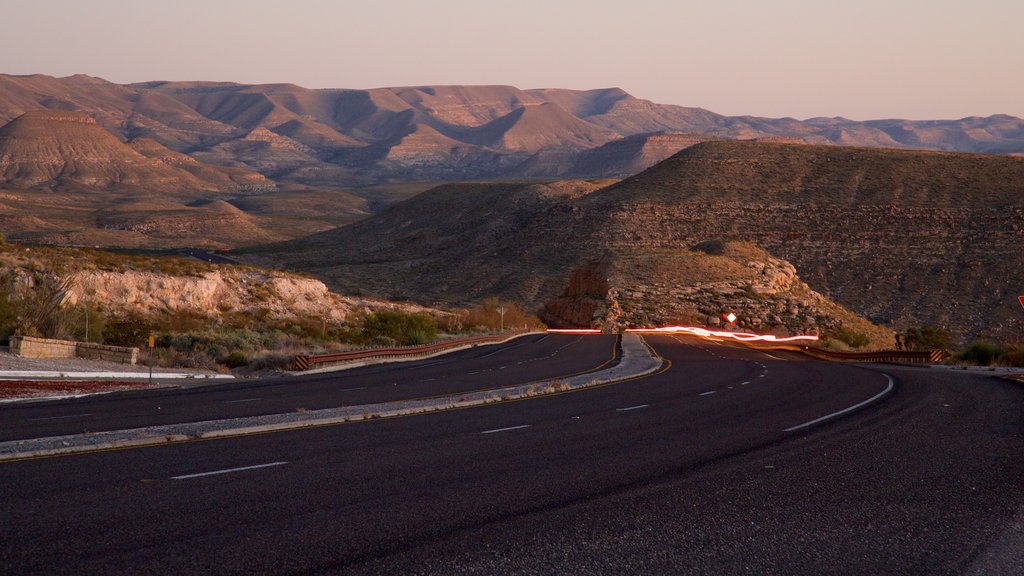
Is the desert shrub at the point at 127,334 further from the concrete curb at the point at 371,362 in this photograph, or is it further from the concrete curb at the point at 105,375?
the concrete curb at the point at 105,375

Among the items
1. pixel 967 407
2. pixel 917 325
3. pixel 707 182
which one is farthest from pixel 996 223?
pixel 967 407

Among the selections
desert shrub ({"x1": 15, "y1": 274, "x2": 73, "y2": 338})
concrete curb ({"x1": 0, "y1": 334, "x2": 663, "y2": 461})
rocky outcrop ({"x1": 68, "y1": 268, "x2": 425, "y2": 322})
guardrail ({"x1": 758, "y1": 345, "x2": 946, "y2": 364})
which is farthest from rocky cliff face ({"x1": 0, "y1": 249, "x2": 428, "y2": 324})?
guardrail ({"x1": 758, "y1": 345, "x2": 946, "y2": 364})

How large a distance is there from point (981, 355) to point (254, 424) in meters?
32.0

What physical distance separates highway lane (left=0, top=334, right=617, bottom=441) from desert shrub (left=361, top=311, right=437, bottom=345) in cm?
848

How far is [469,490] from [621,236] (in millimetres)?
85636

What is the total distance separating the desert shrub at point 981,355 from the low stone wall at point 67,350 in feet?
95.7

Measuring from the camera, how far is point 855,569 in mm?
7629

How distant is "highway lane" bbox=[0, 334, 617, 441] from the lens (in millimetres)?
16359

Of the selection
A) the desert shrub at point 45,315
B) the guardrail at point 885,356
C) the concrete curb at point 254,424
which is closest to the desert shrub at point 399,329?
the desert shrub at point 45,315

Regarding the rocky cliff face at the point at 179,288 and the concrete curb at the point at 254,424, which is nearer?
the concrete curb at the point at 254,424

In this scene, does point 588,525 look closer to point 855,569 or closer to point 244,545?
point 855,569

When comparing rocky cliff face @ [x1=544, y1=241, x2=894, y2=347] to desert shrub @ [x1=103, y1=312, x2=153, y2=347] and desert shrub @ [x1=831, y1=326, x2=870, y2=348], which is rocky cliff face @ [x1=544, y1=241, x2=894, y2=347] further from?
desert shrub @ [x1=103, y1=312, x2=153, y2=347]

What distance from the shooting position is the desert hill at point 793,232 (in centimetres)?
7300

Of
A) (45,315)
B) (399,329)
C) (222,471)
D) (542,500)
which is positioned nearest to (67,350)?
(45,315)
